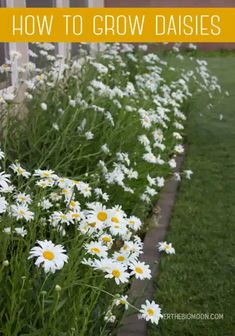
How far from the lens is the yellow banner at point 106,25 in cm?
507

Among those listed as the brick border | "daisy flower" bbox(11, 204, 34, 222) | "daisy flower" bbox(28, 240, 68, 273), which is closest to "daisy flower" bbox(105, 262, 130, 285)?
"daisy flower" bbox(28, 240, 68, 273)

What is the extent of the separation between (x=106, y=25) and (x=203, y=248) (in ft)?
8.12

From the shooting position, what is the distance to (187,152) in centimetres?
684

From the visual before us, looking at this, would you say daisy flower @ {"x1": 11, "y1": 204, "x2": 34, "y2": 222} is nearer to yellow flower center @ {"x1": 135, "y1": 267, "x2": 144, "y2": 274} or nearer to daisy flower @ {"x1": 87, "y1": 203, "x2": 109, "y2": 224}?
daisy flower @ {"x1": 87, "y1": 203, "x2": 109, "y2": 224}

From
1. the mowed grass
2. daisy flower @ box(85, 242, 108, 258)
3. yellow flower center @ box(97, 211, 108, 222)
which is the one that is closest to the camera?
daisy flower @ box(85, 242, 108, 258)

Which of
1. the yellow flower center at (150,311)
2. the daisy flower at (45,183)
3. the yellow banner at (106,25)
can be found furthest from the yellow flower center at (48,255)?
the yellow banner at (106,25)

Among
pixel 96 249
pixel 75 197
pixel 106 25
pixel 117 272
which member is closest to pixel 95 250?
pixel 96 249

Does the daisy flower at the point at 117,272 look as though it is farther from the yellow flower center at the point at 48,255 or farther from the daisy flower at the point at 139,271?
the yellow flower center at the point at 48,255

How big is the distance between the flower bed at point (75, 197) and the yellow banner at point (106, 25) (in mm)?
322

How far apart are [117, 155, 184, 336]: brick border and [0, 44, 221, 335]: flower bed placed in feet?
0.29

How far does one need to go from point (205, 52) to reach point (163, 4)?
6.67 feet

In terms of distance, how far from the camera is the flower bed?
217 centimetres

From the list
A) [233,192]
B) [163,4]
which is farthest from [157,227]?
[163,4]

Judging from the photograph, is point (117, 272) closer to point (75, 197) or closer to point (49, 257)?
point (49, 257)
